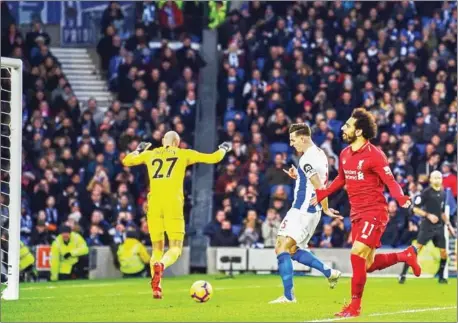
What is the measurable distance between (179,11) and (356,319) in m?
22.8

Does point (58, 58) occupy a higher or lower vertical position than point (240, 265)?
higher

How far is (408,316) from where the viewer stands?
15180 millimetres

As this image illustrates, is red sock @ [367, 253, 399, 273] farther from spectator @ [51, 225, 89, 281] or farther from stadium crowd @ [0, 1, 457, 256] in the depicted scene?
stadium crowd @ [0, 1, 457, 256]

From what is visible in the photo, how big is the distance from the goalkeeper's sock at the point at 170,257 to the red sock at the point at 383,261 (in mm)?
3676

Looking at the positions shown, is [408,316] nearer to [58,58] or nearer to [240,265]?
[240,265]

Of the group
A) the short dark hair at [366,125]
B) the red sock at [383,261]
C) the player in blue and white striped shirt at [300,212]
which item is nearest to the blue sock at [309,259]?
the player in blue and white striped shirt at [300,212]

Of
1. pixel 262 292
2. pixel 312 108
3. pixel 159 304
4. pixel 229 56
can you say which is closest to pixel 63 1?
pixel 229 56

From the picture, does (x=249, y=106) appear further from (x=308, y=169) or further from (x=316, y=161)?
(x=308, y=169)

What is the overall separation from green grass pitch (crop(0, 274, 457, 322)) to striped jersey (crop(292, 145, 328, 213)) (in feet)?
3.91

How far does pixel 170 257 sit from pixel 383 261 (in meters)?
3.85

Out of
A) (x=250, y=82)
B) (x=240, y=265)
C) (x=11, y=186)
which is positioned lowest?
(x=240, y=265)

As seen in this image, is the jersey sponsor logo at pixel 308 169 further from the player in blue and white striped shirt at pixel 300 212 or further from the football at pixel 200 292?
the football at pixel 200 292

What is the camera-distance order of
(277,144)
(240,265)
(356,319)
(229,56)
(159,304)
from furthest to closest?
(229,56)
(277,144)
(240,265)
(159,304)
(356,319)

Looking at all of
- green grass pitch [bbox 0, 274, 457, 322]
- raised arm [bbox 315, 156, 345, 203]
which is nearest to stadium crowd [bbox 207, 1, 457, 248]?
green grass pitch [bbox 0, 274, 457, 322]
